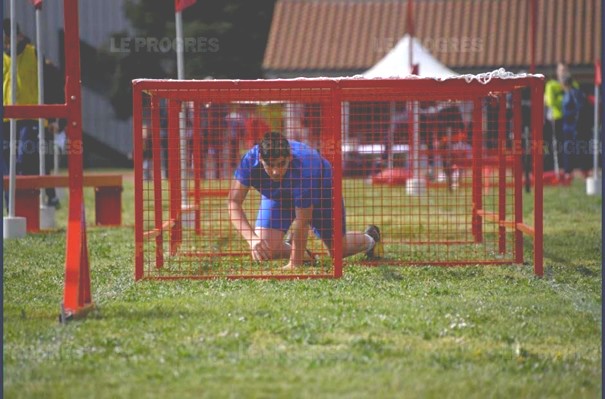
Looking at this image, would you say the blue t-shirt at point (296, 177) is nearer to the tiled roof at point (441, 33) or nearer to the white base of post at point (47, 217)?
the white base of post at point (47, 217)

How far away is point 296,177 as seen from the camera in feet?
28.6

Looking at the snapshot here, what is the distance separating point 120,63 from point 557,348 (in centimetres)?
2857

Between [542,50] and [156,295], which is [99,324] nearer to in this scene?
[156,295]

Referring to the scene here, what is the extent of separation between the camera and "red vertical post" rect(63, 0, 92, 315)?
6.63 m

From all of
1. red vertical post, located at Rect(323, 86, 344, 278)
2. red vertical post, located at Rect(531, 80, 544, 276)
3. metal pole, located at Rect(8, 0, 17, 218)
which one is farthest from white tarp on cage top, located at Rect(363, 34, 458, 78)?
red vertical post, located at Rect(323, 86, 344, 278)

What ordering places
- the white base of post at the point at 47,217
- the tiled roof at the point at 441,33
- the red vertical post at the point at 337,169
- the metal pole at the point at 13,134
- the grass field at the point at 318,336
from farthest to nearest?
the tiled roof at the point at 441,33 < the white base of post at the point at 47,217 < the metal pole at the point at 13,134 < the red vertical post at the point at 337,169 < the grass field at the point at 318,336

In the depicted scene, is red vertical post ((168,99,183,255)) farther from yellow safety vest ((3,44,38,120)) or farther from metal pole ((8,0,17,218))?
yellow safety vest ((3,44,38,120))

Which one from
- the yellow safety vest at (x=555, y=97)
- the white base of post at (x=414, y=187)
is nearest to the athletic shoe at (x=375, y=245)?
the white base of post at (x=414, y=187)

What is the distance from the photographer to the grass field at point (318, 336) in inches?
193

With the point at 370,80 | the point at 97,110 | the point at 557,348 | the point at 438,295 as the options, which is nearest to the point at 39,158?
the point at 370,80

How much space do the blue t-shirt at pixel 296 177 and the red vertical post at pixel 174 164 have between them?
1.55 feet

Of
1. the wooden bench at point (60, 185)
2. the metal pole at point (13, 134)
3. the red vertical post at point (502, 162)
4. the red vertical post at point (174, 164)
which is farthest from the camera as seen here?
the wooden bench at point (60, 185)

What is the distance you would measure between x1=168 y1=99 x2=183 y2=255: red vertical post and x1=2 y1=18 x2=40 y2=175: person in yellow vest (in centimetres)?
431

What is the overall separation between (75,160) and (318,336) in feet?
6.06
